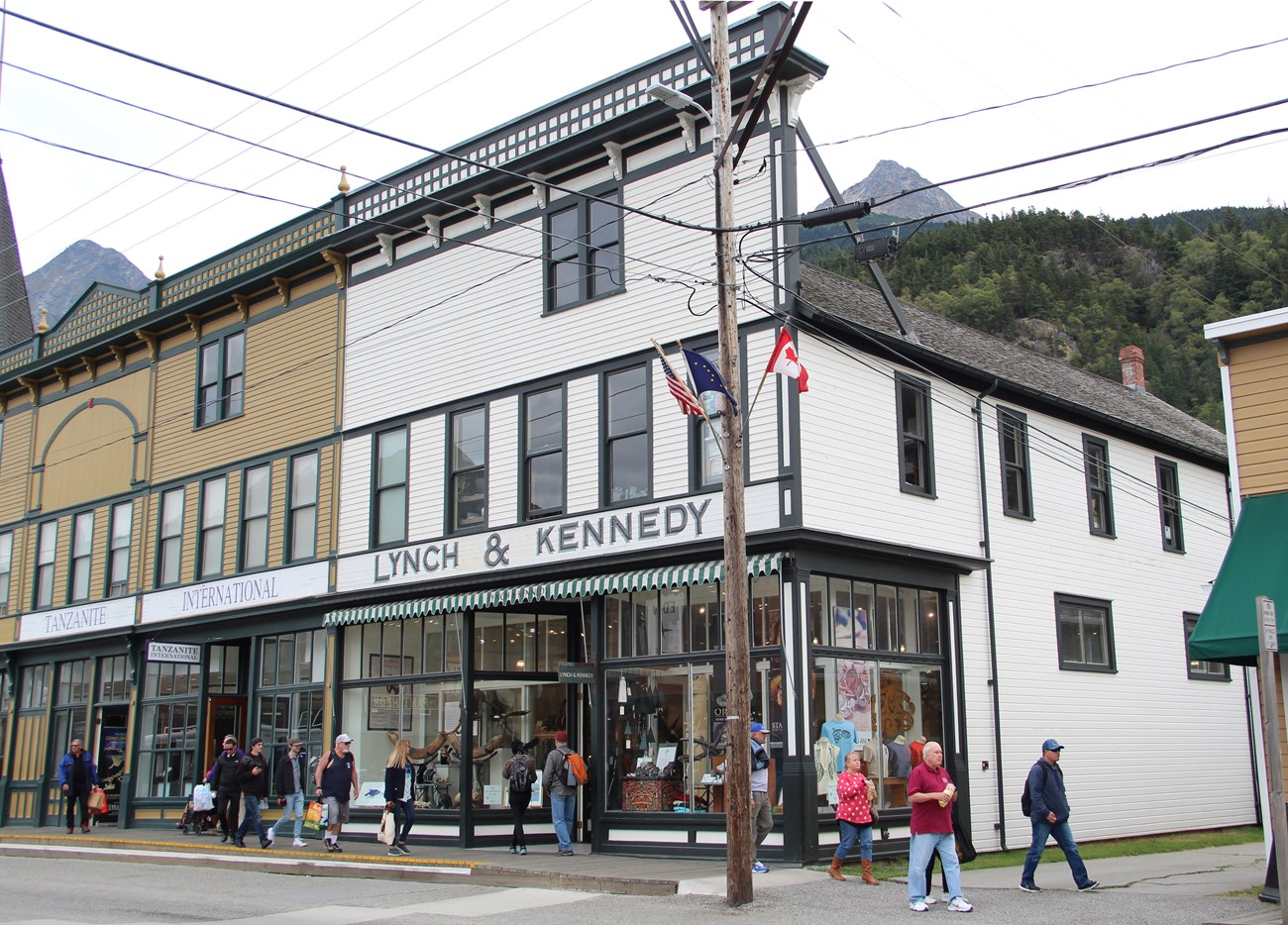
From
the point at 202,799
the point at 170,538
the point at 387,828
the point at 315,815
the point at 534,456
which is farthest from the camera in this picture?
the point at 170,538

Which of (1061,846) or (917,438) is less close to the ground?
(917,438)

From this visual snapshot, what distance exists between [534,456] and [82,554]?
1545cm

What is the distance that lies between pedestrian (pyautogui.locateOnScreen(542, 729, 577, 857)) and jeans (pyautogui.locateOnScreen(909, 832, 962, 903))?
6.92 metres

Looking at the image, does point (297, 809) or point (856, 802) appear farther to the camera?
point (297, 809)

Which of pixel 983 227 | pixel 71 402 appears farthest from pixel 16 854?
pixel 983 227

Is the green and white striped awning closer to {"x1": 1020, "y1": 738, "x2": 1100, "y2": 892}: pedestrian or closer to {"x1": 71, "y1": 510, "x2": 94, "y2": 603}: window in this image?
{"x1": 1020, "y1": 738, "x2": 1100, "y2": 892}: pedestrian

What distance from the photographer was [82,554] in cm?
3114

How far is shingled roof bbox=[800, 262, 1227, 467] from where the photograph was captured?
19.9 m

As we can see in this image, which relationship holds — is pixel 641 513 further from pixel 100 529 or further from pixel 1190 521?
pixel 100 529

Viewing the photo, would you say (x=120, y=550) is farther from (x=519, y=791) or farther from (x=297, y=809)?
(x=519, y=791)

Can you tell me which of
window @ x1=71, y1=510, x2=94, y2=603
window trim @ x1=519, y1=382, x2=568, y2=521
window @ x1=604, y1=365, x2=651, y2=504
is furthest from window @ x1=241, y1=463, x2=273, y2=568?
window @ x1=604, y1=365, x2=651, y2=504

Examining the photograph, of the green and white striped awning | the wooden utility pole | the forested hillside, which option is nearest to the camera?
the wooden utility pole

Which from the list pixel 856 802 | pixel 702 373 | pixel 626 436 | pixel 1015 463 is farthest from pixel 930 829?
pixel 1015 463

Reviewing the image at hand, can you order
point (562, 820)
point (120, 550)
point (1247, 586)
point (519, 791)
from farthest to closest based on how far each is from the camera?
point (120, 550) < point (519, 791) < point (562, 820) < point (1247, 586)
